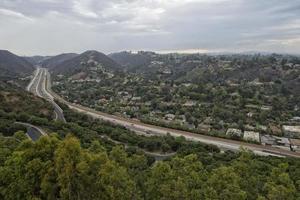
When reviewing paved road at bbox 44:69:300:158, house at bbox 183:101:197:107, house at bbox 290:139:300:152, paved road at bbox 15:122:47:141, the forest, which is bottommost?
house at bbox 183:101:197:107

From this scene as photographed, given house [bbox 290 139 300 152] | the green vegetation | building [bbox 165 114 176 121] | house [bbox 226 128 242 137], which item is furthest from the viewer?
building [bbox 165 114 176 121]

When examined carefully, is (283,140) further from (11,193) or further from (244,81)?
(244,81)

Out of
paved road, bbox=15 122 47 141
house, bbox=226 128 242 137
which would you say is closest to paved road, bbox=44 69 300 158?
house, bbox=226 128 242 137

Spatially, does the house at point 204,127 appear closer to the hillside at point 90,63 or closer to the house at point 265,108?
the house at point 265,108

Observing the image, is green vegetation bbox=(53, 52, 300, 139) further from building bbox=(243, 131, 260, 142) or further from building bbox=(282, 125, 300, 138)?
building bbox=(243, 131, 260, 142)

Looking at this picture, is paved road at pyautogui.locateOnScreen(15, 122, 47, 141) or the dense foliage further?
paved road at pyautogui.locateOnScreen(15, 122, 47, 141)

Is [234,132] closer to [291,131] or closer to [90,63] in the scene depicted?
[291,131]

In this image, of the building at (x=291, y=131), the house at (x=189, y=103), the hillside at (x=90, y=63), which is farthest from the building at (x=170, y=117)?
the hillside at (x=90, y=63)
